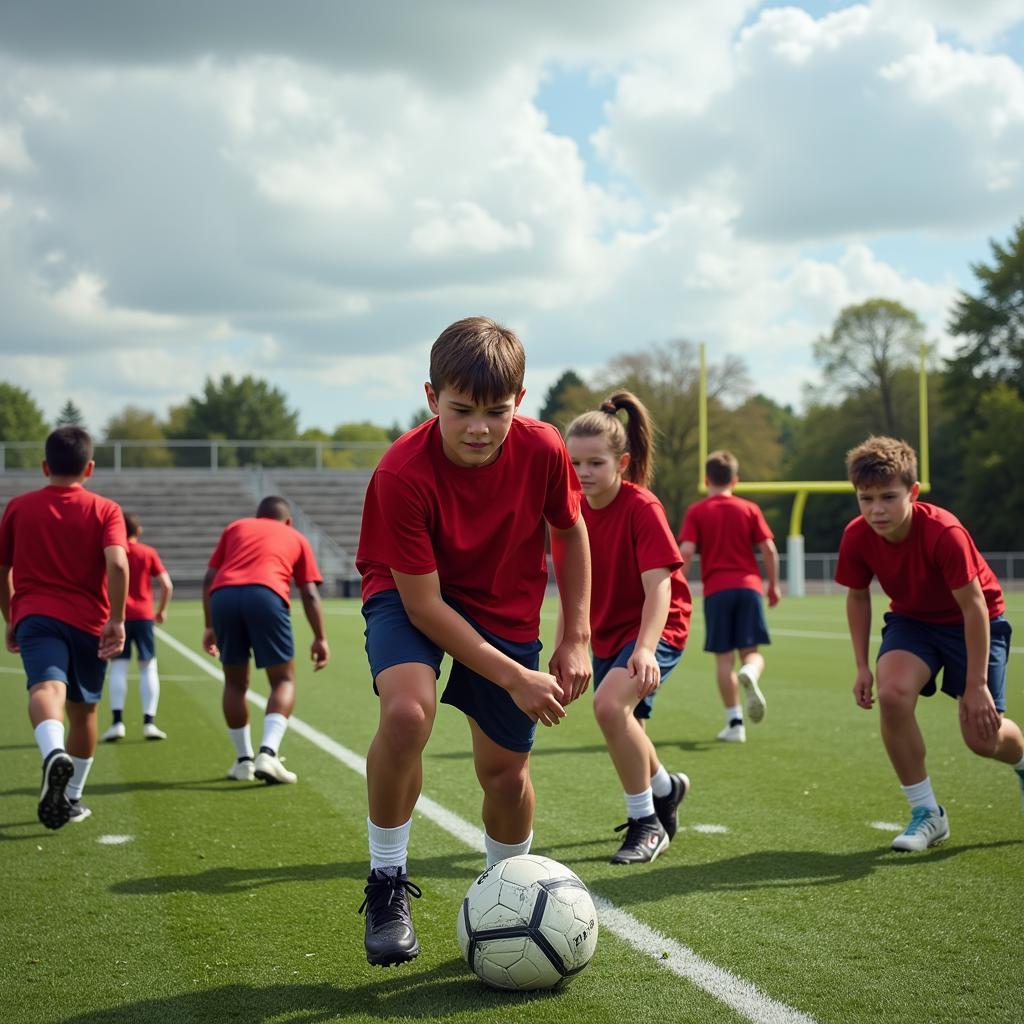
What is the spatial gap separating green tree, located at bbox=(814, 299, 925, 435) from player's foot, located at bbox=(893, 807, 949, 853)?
57010 mm

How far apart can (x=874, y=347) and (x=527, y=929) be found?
204ft

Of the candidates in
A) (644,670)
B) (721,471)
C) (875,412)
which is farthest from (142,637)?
(875,412)

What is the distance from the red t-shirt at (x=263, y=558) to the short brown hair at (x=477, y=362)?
3911mm

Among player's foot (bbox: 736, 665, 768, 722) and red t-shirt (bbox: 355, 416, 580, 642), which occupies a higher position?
red t-shirt (bbox: 355, 416, 580, 642)

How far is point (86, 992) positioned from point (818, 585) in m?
37.6

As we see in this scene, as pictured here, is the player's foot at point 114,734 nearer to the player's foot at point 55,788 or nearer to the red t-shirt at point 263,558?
the red t-shirt at point 263,558

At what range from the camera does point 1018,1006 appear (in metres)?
3.32

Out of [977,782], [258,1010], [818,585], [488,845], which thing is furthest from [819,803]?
[818,585]

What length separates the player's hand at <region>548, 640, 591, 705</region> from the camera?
12.2 ft

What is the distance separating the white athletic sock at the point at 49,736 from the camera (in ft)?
18.3

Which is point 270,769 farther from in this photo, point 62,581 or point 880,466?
point 880,466

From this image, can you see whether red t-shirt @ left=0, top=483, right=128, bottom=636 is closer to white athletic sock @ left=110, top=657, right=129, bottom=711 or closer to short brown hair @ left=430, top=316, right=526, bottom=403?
short brown hair @ left=430, top=316, right=526, bottom=403

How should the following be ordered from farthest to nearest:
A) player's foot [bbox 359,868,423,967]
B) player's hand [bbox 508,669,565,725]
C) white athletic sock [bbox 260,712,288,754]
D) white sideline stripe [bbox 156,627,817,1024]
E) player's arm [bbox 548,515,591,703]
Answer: white athletic sock [bbox 260,712,288,754] → player's arm [bbox 548,515,591,703] → player's foot [bbox 359,868,423,967] → player's hand [bbox 508,669,565,725] → white sideline stripe [bbox 156,627,817,1024]

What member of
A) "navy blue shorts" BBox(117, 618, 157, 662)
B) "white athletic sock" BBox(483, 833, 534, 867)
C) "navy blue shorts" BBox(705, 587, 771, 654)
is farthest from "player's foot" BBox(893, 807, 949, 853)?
"navy blue shorts" BBox(117, 618, 157, 662)
